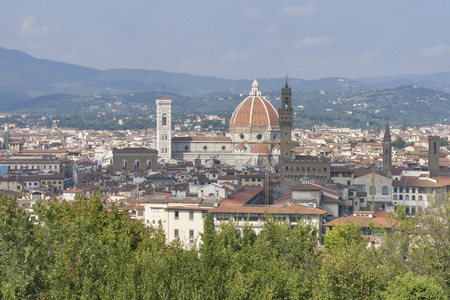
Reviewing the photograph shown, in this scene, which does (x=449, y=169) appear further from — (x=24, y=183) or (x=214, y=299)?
(x=214, y=299)

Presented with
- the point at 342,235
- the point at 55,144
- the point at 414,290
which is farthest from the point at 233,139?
the point at 414,290

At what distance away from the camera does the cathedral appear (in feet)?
342

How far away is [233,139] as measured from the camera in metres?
110

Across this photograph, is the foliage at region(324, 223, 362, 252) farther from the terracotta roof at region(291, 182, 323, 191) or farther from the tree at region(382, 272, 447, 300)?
the terracotta roof at region(291, 182, 323, 191)

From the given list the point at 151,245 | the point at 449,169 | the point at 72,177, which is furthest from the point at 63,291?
the point at 72,177

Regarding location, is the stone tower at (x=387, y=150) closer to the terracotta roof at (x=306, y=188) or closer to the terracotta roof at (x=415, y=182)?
the terracotta roof at (x=415, y=182)

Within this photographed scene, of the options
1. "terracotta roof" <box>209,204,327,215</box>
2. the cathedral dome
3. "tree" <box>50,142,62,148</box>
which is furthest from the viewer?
"tree" <box>50,142,62,148</box>

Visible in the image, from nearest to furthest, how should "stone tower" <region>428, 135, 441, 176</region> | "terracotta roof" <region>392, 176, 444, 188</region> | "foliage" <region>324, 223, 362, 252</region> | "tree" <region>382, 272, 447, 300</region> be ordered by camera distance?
"tree" <region>382, 272, 447, 300</region> → "foliage" <region>324, 223, 362, 252</region> → "terracotta roof" <region>392, 176, 444, 188</region> → "stone tower" <region>428, 135, 441, 176</region>

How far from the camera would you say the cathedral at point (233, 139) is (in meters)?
104

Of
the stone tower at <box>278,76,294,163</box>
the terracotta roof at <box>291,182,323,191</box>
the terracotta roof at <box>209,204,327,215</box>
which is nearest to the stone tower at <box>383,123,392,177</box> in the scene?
the stone tower at <box>278,76,294,163</box>

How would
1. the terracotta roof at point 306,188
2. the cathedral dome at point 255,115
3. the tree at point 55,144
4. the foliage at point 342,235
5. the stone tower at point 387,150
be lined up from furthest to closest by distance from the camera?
the tree at point 55,144 → the cathedral dome at point 255,115 → the stone tower at point 387,150 → the terracotta roof at point 306,188 → the foliage at point 342,235

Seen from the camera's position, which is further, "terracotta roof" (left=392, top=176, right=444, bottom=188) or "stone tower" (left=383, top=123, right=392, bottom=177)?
"stone tower" (left=383, top=123, right=392, bottom=177)

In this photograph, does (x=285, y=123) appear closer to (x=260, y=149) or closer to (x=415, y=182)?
(x=415, y=182)

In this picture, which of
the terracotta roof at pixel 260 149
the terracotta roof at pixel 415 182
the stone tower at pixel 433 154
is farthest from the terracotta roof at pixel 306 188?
the terracotta roof at pixel 260 149
